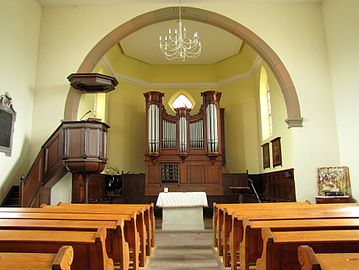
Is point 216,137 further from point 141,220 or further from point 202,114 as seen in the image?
point 141,220

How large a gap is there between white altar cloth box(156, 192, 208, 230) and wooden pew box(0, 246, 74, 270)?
19.8 ft

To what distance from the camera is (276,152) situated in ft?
30.1

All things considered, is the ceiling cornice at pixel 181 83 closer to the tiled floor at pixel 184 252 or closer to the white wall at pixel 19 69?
the white wall at pixel 19 69

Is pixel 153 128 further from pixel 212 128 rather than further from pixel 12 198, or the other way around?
pixel 12 198

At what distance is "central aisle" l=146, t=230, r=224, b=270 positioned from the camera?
4324 mm

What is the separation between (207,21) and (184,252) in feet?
20.1

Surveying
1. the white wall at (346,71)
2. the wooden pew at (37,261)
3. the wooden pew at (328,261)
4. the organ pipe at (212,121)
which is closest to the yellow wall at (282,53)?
the white wall at (346,71)

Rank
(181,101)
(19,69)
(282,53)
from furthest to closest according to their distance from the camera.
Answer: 1. (181,101)
2. (282,53)
3. (19,69)

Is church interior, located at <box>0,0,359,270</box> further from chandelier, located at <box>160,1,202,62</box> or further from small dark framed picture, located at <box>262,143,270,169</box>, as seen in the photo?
chandelier, located at <box>160,1,202,62</box>

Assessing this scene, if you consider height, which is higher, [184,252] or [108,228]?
[108,228]

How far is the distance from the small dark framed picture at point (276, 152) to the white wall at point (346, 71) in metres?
1.68

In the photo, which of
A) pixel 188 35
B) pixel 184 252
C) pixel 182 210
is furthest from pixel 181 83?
pixel 184 252

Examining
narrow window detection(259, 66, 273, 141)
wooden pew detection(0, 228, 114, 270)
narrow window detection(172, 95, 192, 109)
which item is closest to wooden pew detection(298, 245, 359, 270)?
wooden pew detection(0, 228, 114, 270)

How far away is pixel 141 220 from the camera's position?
4.42 metres
